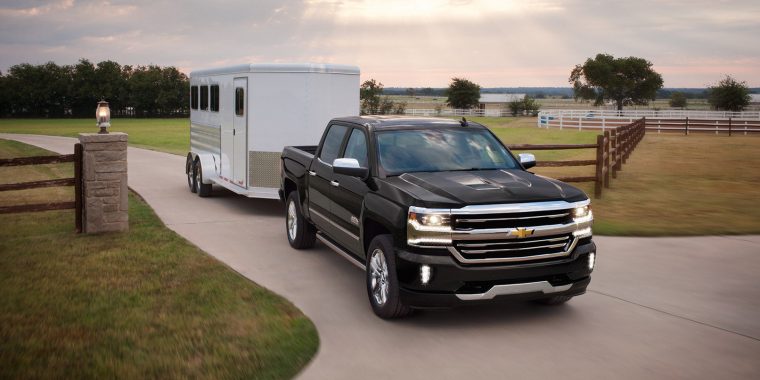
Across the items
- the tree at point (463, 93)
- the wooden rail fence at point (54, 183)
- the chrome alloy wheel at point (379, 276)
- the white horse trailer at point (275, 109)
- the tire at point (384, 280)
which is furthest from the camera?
the tree at point (463, 93)

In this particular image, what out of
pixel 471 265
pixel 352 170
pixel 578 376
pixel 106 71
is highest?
pixel 106 71

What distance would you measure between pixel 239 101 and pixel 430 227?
26.2ft

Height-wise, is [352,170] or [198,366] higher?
[352,170]

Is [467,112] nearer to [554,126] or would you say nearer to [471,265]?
[554,126]

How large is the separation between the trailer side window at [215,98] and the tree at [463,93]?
119 meters

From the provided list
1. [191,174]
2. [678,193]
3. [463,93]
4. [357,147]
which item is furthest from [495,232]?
[463,93]

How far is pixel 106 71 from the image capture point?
106438 millimetres

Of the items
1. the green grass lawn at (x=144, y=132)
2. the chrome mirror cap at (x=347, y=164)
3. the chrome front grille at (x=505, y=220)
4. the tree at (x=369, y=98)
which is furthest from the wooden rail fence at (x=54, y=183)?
the tree at (x=369, y=98)

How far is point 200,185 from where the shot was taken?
52.2ft

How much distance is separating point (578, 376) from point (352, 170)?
304cm

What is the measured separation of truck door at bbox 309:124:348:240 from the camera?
8891 millimetres

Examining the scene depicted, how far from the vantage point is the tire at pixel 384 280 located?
6.82m

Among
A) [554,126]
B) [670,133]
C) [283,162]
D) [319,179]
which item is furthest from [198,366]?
[554,126]

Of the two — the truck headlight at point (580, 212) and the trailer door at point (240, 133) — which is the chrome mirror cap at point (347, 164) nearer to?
the truck headlight at point (580, 212)
